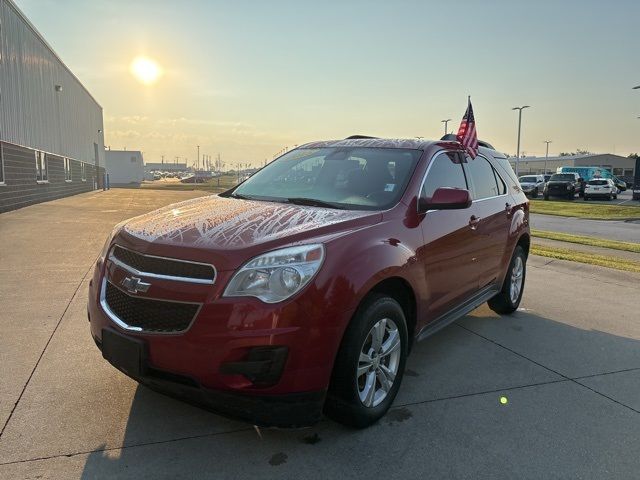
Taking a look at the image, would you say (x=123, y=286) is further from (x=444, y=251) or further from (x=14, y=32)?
(x=14, y=32)

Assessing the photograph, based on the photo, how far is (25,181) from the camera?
747 inches

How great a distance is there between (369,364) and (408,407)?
0.61 metres

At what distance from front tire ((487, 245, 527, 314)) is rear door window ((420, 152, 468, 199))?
158 centimetres

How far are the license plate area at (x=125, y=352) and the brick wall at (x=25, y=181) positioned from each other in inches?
600

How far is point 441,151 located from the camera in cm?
428

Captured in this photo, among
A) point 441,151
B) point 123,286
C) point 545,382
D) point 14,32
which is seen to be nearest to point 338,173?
point 441,151

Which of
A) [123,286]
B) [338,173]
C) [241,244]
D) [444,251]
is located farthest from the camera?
[338,173]

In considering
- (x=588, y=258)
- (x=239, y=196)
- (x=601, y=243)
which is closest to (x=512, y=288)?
(x=239, y=196)

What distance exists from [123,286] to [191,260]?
52cm

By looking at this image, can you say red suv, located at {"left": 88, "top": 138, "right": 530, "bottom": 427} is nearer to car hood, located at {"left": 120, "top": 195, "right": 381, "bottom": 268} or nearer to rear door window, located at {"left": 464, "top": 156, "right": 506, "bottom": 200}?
car hood, located at {"left": 120, "top": 195, "right": 381, "bottom": 268}

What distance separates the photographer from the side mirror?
3.60 metres

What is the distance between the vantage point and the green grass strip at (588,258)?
8.88m

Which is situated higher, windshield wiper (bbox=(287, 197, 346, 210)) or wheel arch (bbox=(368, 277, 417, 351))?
windshield wiper (bbox=(287, 197, 346, 210))

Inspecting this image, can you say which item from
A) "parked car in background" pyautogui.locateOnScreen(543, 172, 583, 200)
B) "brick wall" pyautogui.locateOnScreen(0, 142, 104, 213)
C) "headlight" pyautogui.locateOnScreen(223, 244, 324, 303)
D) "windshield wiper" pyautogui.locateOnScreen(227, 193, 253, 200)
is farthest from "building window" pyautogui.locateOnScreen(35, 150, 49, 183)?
"parked car in background" pyautogui.locateOnScreen(543, 172, 583, 200)
